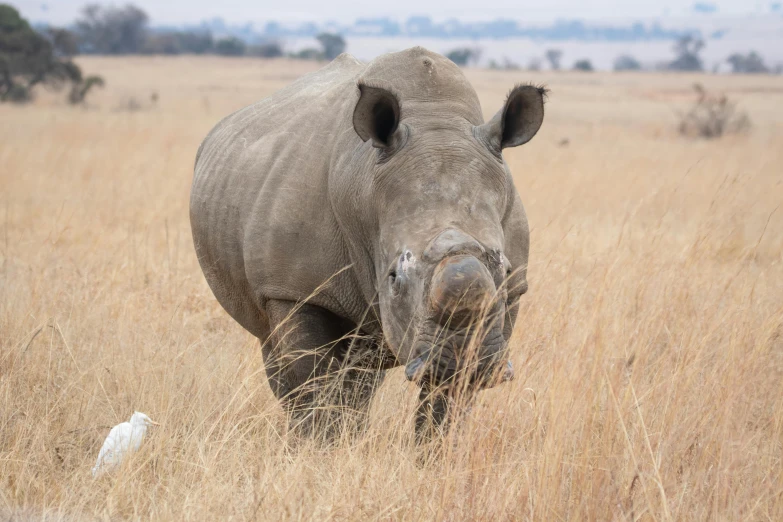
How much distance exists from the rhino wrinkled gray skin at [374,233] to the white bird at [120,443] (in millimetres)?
618

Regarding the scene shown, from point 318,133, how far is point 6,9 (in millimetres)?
26447

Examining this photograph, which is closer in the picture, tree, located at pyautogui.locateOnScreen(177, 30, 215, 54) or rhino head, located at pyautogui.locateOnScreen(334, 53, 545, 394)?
rhino head, located at pyautogui.locateOnScreen(334, 53, 545, 394)

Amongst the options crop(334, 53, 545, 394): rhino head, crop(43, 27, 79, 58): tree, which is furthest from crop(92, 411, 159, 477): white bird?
crop(43, 27, 79, 58): tree

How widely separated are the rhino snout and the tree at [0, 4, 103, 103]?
2433 centimetres

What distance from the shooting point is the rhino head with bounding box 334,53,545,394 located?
3023mm

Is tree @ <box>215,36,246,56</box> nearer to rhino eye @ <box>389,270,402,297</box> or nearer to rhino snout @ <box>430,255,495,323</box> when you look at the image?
rhino eye @ <box>389,270,402,297</box>

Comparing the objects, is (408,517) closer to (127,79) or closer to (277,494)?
(277,494)

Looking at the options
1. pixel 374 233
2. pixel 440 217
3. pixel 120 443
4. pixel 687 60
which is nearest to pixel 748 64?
pixel 687 60

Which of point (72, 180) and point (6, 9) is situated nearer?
→ point (72, 180)

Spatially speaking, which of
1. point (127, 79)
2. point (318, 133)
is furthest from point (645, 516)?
point (127, 79)

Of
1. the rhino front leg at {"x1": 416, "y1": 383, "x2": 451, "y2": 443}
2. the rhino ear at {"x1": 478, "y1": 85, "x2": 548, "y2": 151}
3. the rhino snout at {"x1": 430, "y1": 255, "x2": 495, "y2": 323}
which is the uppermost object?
the rhino ear at {"x1": 478, "y1": 85, "x2": 548, "y2": 151}

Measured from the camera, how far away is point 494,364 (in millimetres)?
3109

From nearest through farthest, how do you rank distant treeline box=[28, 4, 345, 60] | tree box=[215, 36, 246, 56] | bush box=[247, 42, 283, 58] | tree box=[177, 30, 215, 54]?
bush box=[247, 42, 283, 58] → tree box=[215, 36, 246, 56] → distant treeline box=[28, 4, 345, 60] → tree box=[177, 30, 215, 54]

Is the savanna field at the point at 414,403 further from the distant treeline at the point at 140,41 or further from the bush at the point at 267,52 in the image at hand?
the distant treeline at the point at 140,41
